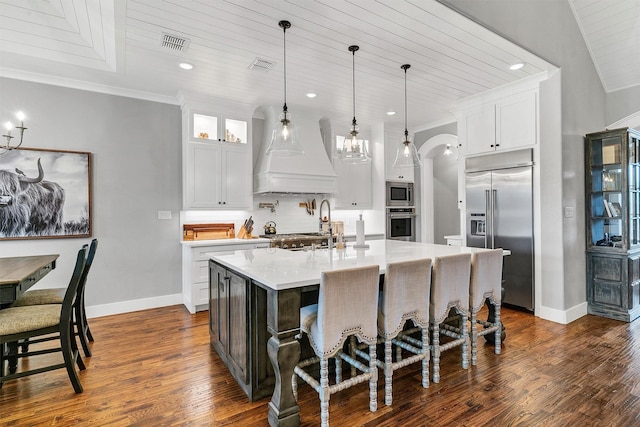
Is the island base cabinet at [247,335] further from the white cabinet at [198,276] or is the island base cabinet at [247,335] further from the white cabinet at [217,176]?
the white cabinet at [217,176]

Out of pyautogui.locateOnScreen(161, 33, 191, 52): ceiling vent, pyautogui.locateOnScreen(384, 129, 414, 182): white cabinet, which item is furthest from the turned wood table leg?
pyautogui.locateOnScreen(384, 129, 414, 182): white cabinet

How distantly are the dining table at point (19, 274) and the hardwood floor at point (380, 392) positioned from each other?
0.76 metres

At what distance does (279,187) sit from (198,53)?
6.67ft

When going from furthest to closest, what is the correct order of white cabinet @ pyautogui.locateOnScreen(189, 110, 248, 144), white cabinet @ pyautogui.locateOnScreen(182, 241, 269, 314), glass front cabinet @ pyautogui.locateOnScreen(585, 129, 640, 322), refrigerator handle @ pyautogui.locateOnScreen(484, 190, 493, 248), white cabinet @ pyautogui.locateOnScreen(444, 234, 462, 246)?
white cabinet @ pyautogui.locateOnScreen(444, 234, 462, 246)
white cabinet @ pyautogui.locateOnScreen(189, 110, 248, 144)
refrigerator handle @ pyautogui.locateOnScreen(484, 190, 493, 248)
white cabinet @ pyautogui.locateOnScreen(182, 241, 269, 314)
glass front cabinet @ pyautogui.locateOnScreen(585, 129, 640, 322)

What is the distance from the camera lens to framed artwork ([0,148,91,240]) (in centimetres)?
365

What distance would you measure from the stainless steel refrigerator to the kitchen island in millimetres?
1525

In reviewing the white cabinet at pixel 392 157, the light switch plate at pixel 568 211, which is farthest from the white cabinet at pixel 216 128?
the light switch plate at pixel 568 211

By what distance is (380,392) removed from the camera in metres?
2.32

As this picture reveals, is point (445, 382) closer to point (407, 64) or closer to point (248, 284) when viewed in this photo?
point (248, 284)

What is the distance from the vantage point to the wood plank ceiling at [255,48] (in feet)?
8.67

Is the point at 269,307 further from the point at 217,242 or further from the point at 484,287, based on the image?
the point at 217,242

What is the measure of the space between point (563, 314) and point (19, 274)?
5.12 m

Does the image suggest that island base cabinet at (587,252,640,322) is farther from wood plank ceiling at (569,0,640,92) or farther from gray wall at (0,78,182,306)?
gray wall at (0,78,182,306)

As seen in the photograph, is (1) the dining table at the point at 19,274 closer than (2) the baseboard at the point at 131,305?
Yes
